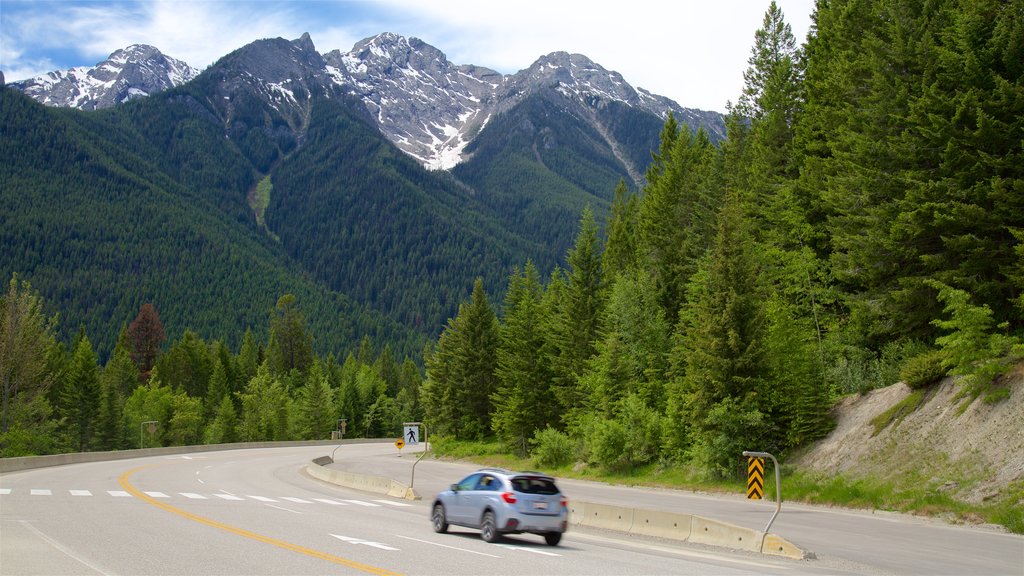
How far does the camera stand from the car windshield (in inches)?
775

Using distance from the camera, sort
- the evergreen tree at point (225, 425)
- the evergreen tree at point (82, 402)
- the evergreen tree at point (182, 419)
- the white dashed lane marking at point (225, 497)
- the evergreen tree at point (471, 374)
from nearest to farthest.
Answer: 1. the white dashed lane marking at point (225, 497)
2. the evergreen tree at point (471, 374)
3. the evergreen tree at point (82, 402)
4. the evergreen tree at point (182, 419)
5. the evergreen tree at point (225, 425)

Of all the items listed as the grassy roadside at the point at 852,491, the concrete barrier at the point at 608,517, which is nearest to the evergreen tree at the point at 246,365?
the grassy roadside at the point at 852,491

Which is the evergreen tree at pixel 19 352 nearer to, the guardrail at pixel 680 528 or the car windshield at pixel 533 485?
the guardrail at pixel 680 528

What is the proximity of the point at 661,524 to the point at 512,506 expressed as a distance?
16.2ft

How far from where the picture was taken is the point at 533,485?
19.8 meters

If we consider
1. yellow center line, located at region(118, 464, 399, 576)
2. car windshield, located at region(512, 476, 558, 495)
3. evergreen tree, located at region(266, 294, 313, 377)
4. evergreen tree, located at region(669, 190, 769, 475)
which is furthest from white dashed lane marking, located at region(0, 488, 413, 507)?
evergreen tree, located at region(266, 294, 313, 377)

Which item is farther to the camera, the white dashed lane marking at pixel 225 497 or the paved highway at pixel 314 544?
the white dashed lane marking at pixel 225 497

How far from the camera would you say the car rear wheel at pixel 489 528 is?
19578mm

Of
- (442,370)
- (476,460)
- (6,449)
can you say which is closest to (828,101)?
(476,460)

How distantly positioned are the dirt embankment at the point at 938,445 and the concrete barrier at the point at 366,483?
17.2 m

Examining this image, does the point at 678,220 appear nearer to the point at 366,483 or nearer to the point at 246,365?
the point at 366,483

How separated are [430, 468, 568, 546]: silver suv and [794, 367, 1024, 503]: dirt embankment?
14.2m

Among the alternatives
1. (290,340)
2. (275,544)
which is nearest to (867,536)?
(275,544)

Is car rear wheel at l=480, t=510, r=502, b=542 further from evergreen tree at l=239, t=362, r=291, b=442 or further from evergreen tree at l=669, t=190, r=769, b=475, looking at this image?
evergreen tree at l=239, t=362, r=291, b=442
